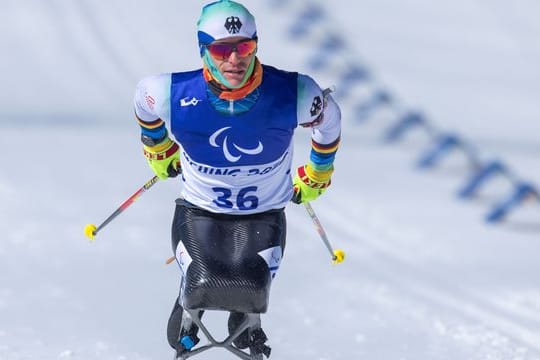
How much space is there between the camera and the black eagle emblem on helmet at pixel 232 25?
593cm

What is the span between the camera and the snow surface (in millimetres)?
8289

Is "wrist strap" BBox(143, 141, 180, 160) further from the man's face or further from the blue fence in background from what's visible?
the blue fence in background

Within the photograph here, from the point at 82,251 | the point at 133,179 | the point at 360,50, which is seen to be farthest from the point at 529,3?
the point at 82,251

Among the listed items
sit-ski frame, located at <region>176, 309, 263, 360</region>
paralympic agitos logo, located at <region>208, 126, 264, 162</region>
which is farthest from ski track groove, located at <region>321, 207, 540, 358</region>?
paralympic agitos logo, located at <region>208, 126, 264, 162</region>

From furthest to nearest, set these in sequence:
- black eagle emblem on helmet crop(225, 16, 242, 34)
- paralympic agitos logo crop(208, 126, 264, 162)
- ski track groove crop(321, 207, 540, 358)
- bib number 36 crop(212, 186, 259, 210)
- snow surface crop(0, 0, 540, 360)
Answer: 1. ski track groove crop(321, 207, 540, 358)
2. snow surface crop(0, 0, 540, 360)
3. bib number 36 crop(212, 186, 259, 210)
4. paralympic agitos logo crop(208, 126, 264, 162)
5. black eagle emblem on helmet crop(225, 16, 242, 34)

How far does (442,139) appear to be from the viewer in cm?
1453

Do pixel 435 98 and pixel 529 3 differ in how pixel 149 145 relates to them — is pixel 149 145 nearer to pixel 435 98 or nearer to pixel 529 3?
pixel 435 98

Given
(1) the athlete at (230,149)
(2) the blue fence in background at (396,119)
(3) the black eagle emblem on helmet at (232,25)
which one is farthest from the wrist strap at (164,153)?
(2) the blue fence in background at (396,119)

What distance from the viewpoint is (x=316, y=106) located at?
623 cm

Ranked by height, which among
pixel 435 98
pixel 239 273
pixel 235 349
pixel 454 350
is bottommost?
pixel 435 98

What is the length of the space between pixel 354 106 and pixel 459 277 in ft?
18.4

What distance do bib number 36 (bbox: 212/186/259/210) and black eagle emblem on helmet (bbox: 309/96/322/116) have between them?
21.0 inches

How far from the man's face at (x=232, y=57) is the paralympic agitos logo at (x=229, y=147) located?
29 centimetres

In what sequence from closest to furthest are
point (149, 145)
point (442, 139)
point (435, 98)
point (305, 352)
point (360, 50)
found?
1. point (149, 145)
2. point (305, 352)
3. point (442, 139)
4. point (435, 98)
5. point (360, 50)
